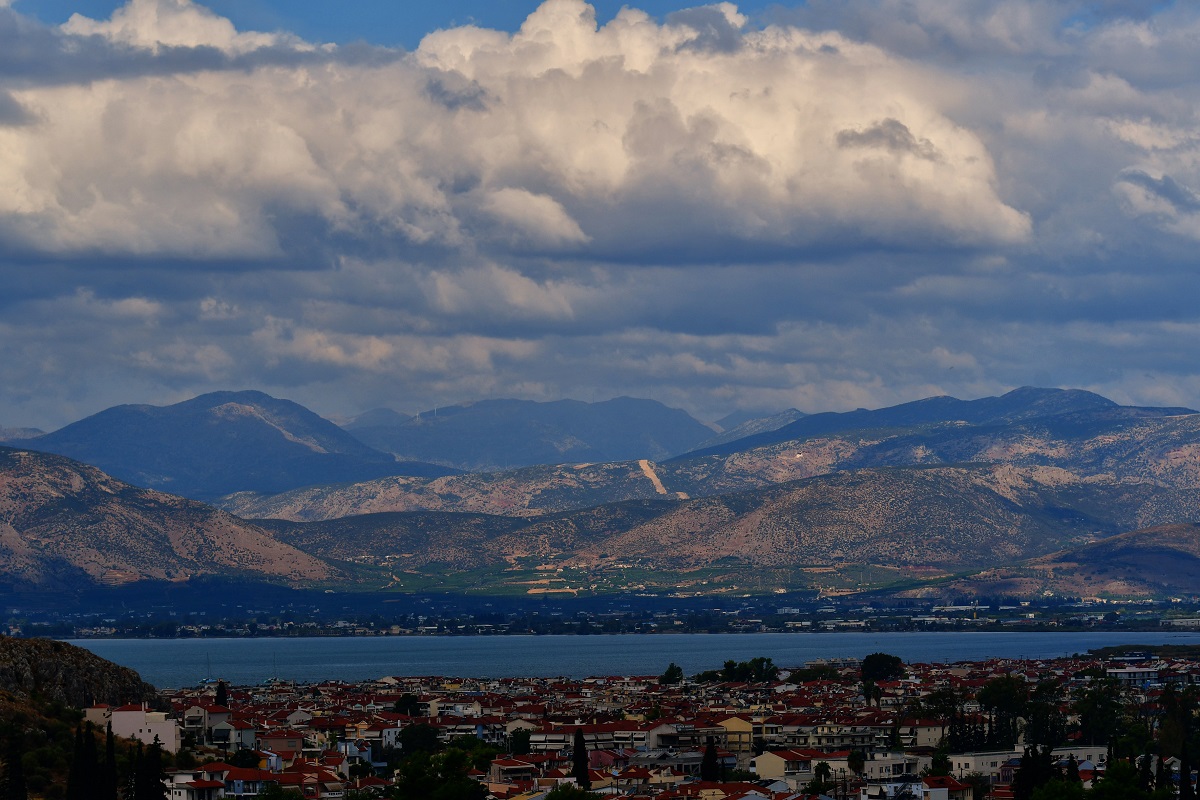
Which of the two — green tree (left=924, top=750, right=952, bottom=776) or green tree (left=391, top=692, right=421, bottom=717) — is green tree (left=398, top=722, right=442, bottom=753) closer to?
green tree (left=391, top=692, right=421, bottom=717)

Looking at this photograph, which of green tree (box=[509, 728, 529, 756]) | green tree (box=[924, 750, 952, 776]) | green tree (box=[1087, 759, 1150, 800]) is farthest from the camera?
green tree (box=[509, 728, 529, 756])

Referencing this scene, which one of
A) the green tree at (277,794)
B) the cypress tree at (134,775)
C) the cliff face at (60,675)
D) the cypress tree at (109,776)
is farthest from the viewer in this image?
the cliff face at (60,675)

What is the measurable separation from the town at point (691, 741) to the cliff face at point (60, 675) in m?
4.01

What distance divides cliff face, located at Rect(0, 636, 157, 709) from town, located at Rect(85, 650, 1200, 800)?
4.01 meters

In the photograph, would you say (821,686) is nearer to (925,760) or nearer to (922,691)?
(922,691)

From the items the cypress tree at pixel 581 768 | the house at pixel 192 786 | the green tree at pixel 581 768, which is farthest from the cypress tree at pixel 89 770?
the green tree at pixel 581 768

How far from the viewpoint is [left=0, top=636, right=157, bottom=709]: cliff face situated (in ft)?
414

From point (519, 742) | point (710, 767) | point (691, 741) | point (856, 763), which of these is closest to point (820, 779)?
point (856, 763)

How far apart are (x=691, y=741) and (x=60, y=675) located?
41847 mm

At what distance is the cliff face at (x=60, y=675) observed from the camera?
126250 millimetres

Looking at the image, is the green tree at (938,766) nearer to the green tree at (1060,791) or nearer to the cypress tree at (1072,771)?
the cypress tree at (1072,771)

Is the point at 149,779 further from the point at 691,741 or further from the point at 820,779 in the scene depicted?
the point at 691,741

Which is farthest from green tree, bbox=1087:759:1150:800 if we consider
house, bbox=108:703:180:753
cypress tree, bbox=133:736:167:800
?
house, bbox=108:703:180:753

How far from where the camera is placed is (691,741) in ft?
480
